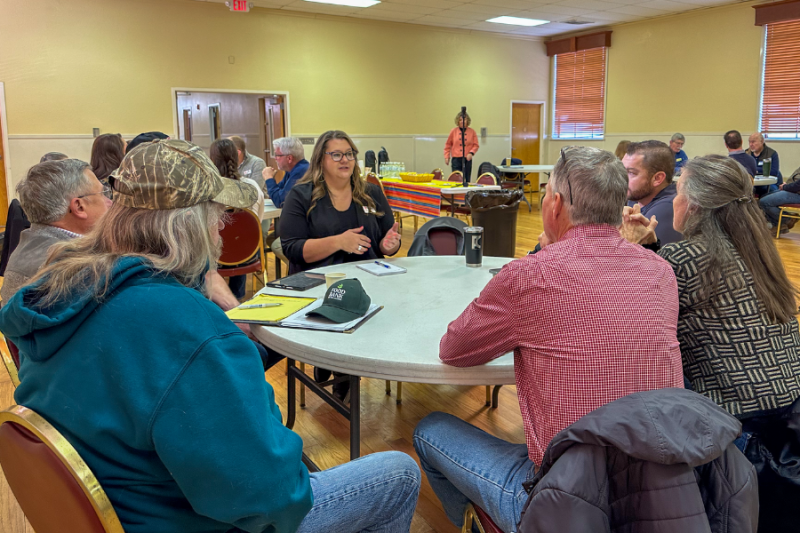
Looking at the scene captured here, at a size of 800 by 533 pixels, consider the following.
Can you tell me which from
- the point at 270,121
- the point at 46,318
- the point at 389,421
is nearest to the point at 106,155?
the point at 389,421

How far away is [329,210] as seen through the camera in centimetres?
299

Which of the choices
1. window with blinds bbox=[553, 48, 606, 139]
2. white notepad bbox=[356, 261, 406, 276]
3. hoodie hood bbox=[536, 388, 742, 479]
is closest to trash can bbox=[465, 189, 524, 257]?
white notepad bbox=[356, 261, 406, 276]

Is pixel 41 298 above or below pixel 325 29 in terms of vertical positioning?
below

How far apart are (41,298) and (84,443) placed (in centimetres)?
25

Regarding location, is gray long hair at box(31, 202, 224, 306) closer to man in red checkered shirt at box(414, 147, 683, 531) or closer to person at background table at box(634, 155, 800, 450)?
man in red checkered shirt at box(414, 147, 683, 531)

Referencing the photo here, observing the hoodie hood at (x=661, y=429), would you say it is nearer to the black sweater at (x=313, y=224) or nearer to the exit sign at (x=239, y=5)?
the black sweater at (x=313, y=224)

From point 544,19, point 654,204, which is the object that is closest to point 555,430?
point 654,204

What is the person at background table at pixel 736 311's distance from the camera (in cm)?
151

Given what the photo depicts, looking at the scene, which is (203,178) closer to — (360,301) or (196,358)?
(196,358)

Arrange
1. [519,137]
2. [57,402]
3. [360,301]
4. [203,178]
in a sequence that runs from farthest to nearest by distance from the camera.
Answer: [519,137], [360,301], [203,178], [57,402]

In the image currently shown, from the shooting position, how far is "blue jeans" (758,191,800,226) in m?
7.25

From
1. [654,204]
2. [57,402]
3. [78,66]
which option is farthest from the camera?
[78,66]

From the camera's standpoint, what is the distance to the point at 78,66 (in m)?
8.63

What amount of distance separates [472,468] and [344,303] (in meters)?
Result: 0.65
